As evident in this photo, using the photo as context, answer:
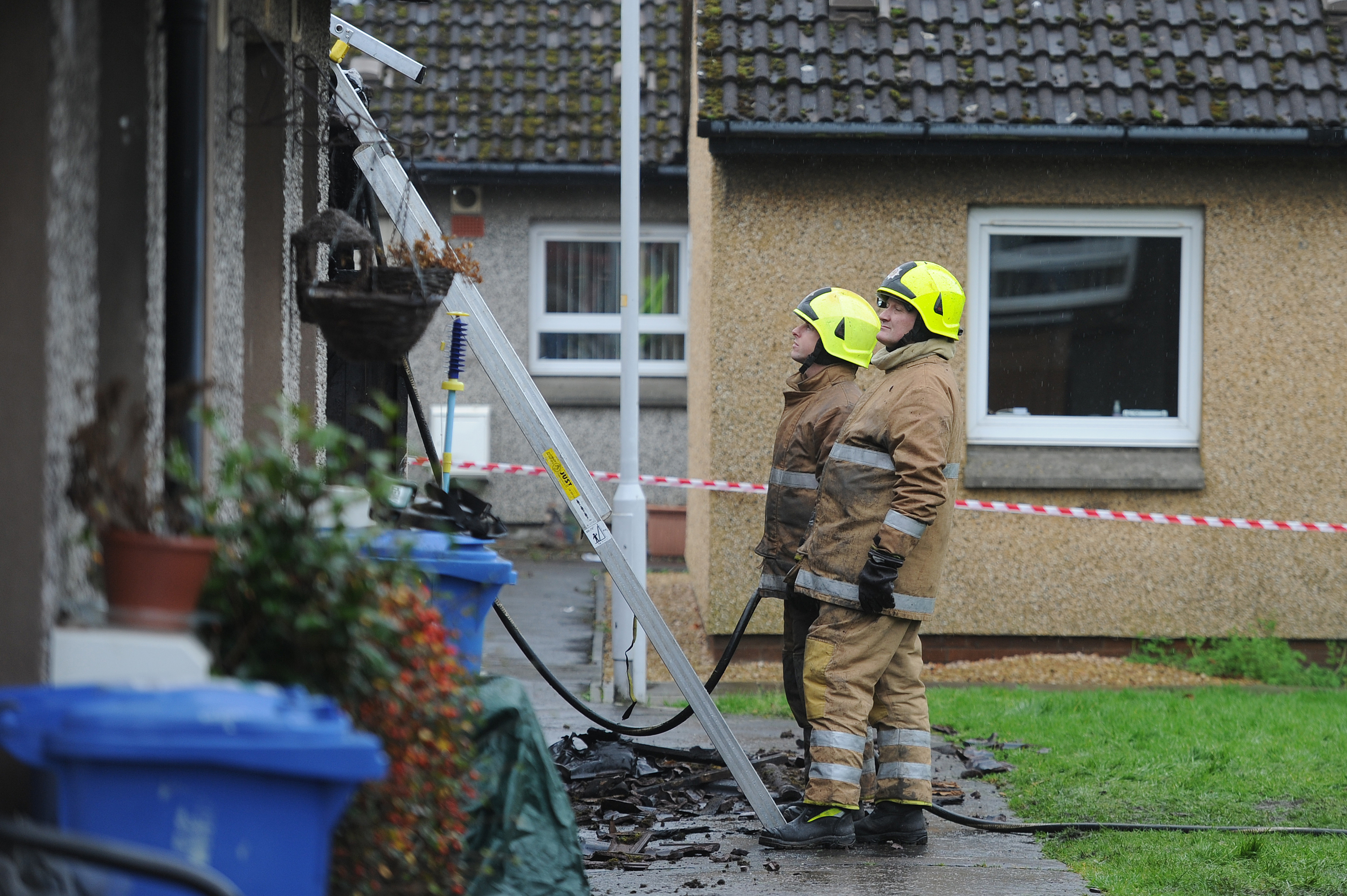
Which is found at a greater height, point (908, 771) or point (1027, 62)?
point (1027, 62)

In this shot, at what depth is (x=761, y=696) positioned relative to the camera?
7801 mm

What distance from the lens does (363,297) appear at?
349 centimetres

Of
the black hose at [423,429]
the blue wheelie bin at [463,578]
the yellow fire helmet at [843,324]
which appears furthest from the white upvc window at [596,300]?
the blue wheelie bin at [463,578]

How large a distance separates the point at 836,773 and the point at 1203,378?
15.4 ft

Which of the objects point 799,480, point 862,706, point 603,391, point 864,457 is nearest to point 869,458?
point 864,457

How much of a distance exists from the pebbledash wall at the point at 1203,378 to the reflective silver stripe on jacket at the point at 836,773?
3.32 metres

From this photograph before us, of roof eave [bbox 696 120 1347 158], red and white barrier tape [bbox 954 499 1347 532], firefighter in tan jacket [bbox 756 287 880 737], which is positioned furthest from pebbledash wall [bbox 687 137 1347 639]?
firefighter in tan jacket [bbox 756 287 880 737]

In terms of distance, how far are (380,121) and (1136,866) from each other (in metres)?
7.49

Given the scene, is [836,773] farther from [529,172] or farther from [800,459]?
[529,172]

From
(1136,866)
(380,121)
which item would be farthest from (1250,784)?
(380,121)

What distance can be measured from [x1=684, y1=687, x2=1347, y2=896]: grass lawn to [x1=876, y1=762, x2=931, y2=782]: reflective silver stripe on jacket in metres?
0.50

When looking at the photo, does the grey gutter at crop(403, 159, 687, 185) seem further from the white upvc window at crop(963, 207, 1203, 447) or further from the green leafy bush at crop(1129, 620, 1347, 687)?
the green leafy bush at crop(1129, 620, 1347, 687)

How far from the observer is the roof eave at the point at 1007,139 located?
8094 mm

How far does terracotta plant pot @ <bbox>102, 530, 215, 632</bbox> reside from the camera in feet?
7.91
